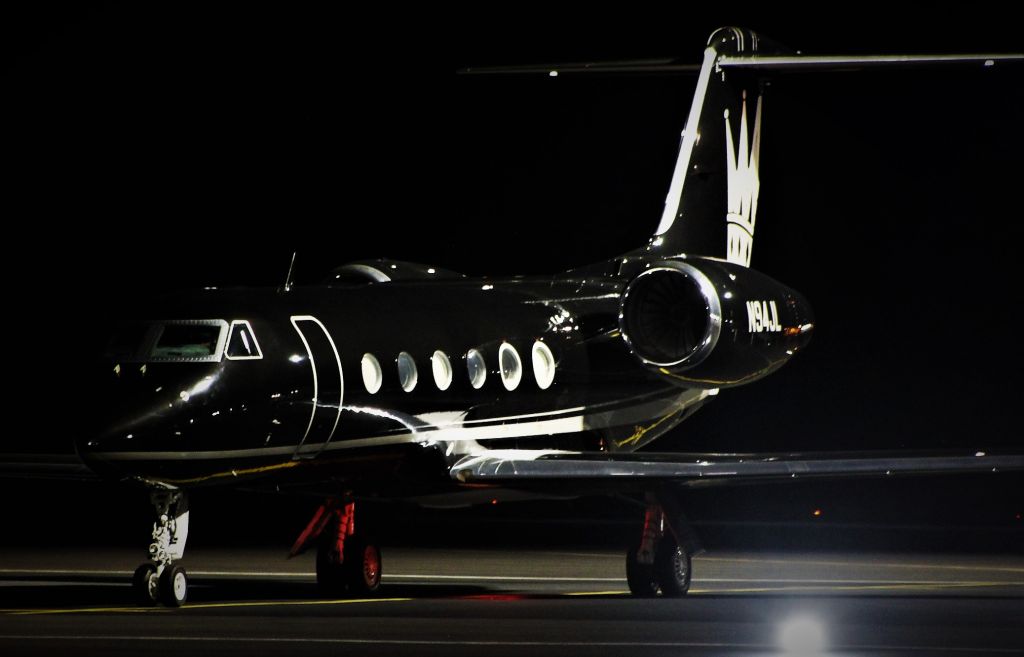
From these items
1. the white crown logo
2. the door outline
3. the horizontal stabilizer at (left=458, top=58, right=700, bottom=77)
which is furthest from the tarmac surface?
the horizontal stabilizer at (left=458, top=58, right=700, bottom=77)

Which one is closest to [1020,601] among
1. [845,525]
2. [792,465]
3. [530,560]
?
[792,465]

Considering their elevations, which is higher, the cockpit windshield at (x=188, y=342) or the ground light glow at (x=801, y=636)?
the cockpit windshield at (x=188, y=342)

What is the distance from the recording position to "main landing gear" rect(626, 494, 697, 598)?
17203mm

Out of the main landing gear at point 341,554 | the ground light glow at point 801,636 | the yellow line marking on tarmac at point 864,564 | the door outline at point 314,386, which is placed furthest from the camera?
the yellow line marking on tarmac at point 864,564

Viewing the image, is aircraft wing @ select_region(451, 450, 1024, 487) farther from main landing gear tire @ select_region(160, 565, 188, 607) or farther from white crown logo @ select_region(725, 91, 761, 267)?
white crown logo @ select_region(725, 91, 761, 267)

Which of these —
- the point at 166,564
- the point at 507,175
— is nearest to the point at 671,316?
the point at 166,564

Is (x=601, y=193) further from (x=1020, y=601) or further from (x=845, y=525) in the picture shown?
(x=1020, y=601)

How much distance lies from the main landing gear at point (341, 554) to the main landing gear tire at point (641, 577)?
2344 mm

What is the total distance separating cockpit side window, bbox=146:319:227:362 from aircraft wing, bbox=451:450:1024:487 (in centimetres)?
286

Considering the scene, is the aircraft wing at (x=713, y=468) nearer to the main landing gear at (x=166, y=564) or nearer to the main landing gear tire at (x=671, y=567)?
the main landing gear tire at (x=671, y=567)

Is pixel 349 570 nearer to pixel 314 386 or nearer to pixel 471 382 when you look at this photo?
pixel 471 382

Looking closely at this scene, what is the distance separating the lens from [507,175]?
3616cm

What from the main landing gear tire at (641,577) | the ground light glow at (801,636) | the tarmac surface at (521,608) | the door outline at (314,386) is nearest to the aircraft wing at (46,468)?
the tarmac surface at (521,608)

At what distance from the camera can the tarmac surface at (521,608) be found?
38.8ft
